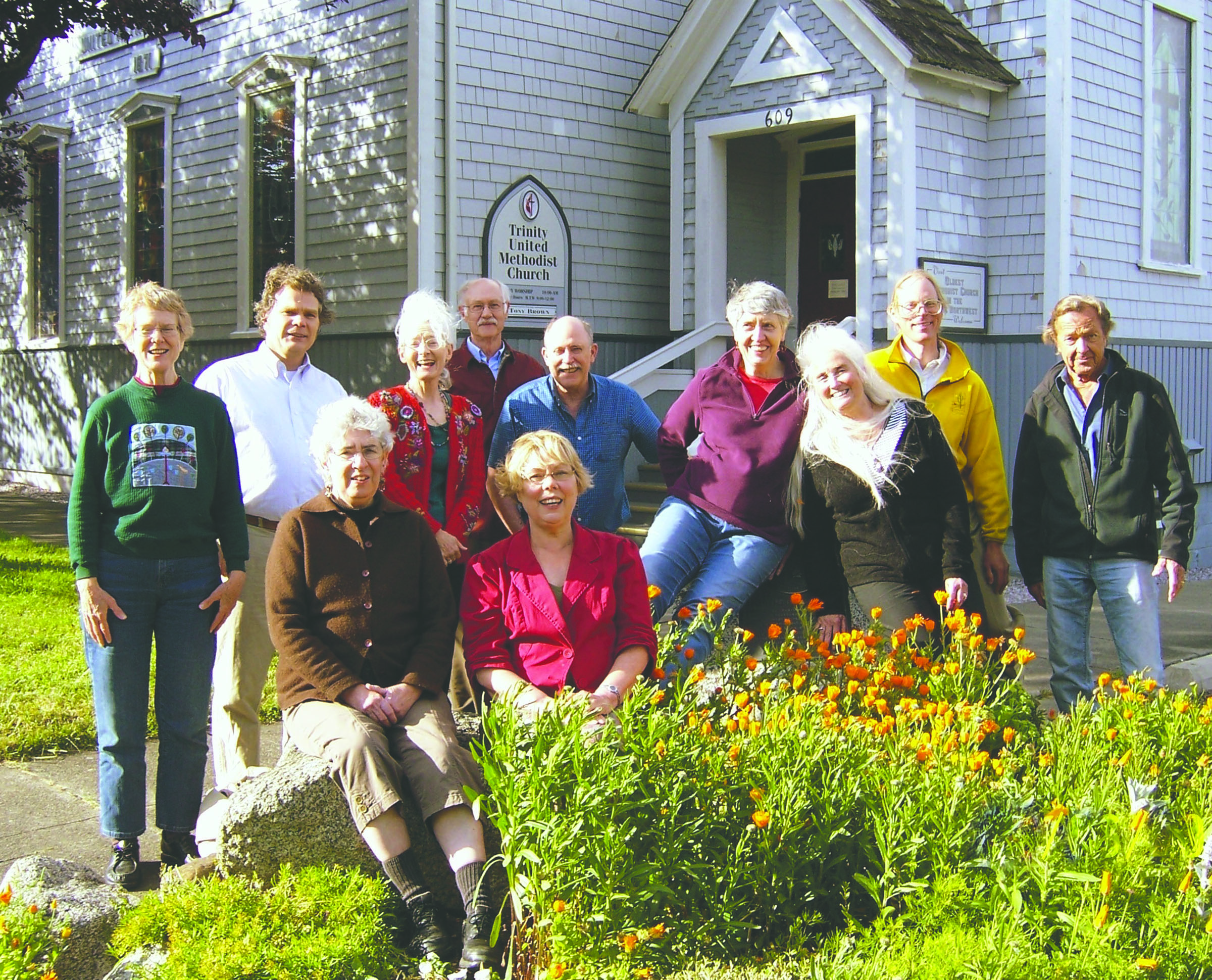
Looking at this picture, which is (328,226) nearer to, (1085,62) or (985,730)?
(1085,62)

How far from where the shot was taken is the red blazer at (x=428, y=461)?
4684 mm

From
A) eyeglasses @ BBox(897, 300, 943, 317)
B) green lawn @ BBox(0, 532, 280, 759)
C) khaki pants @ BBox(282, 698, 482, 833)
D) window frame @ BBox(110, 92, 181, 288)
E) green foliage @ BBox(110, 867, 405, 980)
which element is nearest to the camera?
green foliage @ BBox(110, 867, 405, 980)

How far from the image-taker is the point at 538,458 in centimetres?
410

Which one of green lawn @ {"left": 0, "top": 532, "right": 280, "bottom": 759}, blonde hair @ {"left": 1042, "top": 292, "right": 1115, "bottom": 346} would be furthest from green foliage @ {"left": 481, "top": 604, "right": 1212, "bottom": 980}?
green lawn @ {"left": 0, "top": 532, "right": 280, "bottom": 759}

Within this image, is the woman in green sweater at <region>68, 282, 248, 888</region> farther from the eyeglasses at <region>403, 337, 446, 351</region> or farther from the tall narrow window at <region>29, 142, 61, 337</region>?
the tall narrow window at <region>29, 142, 61, 337</region>

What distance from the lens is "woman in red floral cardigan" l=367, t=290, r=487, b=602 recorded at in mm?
4695

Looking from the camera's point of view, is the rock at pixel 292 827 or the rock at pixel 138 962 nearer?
the rock at pixel 138 962

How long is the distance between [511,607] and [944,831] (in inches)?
67.3

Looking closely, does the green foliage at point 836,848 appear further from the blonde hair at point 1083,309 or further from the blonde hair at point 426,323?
the blonde hair at point 1083,309

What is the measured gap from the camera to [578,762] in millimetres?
2750

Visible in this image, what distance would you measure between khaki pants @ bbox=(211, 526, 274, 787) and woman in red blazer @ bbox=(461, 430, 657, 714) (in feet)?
3.54

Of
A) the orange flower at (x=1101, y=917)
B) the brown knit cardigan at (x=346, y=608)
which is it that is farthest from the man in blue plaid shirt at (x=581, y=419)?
the orange flower at (x=1101, y=917)

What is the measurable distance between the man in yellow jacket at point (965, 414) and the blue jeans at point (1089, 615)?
20cm

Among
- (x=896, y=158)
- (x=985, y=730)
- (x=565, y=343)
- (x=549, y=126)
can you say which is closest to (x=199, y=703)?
(x=565, y=343)
